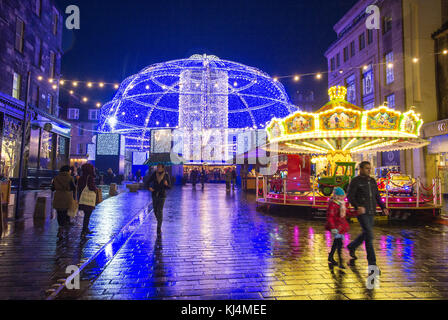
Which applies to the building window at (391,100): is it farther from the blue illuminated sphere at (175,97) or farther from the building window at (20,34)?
the building window at (20,34)

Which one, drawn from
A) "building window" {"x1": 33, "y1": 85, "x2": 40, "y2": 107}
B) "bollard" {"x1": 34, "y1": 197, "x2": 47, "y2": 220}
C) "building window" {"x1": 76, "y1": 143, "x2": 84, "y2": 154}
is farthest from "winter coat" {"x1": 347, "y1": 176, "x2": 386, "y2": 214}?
"building window" {"x1": 76, "y1": 143, "x2": 84, "y2": 154}

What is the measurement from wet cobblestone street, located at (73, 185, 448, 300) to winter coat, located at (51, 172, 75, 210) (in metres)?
1.94

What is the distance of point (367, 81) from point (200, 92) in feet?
54.6

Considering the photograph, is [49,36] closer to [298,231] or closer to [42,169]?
[42,169]

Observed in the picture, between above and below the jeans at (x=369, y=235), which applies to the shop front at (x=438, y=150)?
above

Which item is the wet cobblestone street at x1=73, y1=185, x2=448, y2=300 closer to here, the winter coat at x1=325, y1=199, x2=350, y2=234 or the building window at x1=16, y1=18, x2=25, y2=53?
the winter coat at x1=325, y1=199, x2=350, y2=234

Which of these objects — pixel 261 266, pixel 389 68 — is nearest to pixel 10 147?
pixel 261 266

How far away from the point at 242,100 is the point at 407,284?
27553 millimetres

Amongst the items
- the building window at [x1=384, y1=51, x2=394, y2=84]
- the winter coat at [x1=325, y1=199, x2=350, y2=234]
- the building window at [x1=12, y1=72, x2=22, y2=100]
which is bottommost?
the winter coat at [x1=325, y1=199, x2=350, y2=234]

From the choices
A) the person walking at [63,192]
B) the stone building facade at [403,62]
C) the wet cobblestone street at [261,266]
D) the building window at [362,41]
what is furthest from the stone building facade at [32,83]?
the building window at [362,41]

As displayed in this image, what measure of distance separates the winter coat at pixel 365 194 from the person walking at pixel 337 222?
0.68ft

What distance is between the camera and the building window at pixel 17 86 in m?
19.6

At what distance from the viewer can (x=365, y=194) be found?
4.88 meters

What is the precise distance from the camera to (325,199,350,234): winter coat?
203 inches
